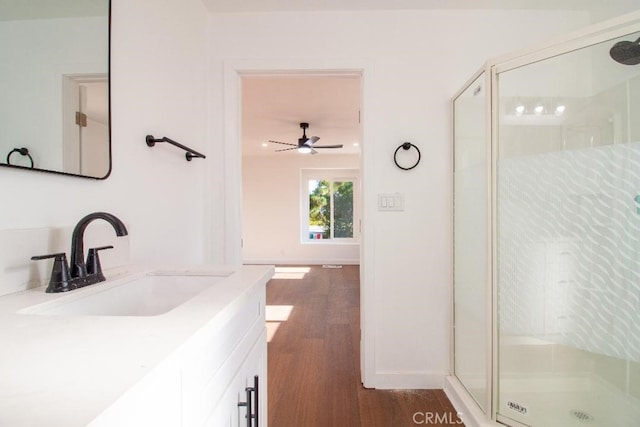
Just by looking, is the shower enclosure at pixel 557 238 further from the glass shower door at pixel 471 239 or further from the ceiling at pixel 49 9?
the ceiling at pixel 49 9

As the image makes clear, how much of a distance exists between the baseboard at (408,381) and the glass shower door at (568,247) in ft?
1.41

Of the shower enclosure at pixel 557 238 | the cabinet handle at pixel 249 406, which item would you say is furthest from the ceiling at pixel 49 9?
the shower enclosure at pixel 557 238

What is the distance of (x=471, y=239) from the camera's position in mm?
1652

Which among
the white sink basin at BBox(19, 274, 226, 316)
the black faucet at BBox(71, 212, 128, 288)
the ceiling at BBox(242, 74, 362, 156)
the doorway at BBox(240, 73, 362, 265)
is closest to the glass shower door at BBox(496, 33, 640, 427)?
the ceiling at BBox(242, 74, 362, 156)

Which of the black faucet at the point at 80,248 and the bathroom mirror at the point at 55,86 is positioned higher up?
the bathroom mirror at the point at 55,86

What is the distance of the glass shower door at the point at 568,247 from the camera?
4.32 feet

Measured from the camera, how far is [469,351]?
167 cm

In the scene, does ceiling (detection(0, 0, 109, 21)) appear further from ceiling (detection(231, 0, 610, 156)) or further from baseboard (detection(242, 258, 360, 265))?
baseboard (detection(242, 258, 360, 265))

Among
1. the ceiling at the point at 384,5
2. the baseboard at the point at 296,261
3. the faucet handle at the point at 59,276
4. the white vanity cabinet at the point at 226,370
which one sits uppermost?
the ceiling at the point at 384,5

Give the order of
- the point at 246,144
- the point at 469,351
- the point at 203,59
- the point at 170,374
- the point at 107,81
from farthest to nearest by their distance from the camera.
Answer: the point at 246,144, the point at 203,59, the point at 469,351, the point at 107,81, the point at 170,374

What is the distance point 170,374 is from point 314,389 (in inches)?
63.1

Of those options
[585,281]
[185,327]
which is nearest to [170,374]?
[185,327]

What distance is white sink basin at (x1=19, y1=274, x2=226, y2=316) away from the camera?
0.74 meters

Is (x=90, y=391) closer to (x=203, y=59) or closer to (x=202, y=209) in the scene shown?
(x=202, y=209)
